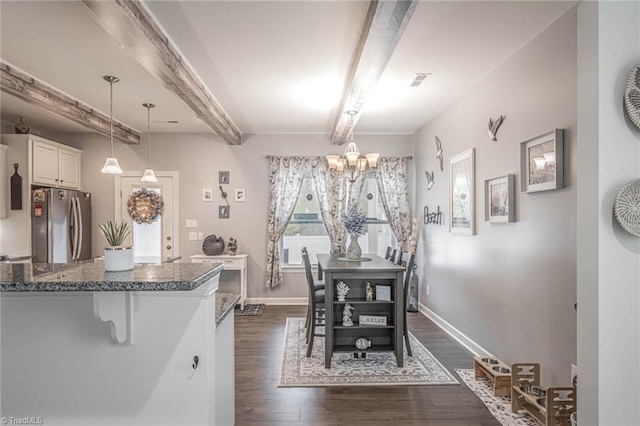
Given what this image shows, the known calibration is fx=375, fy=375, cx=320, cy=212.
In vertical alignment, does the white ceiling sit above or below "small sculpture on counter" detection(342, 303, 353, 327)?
above

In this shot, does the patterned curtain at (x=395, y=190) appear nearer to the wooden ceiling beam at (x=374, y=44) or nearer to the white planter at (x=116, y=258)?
the wooden ceiling beam at (x=374, y=44)

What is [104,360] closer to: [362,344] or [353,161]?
[362,344]

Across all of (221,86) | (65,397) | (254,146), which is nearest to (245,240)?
(254,146)

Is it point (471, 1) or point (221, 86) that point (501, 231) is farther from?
point (221, 86)

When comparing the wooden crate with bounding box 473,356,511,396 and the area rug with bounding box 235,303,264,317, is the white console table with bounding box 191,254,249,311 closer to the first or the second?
the area rug with bounding box 235,303,264,317

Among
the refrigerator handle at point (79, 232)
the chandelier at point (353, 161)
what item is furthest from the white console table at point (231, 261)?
the chandelier at point (353, 161)

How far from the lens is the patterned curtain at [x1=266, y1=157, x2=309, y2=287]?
19.0ft

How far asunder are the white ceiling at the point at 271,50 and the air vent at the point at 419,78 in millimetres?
63

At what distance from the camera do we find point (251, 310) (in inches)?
213

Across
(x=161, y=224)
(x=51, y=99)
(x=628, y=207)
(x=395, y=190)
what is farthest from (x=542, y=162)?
(x=161, y=224)

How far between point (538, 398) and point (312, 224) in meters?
4.03

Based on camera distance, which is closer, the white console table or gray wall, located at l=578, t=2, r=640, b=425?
gray wall, located at l=578, t=2, r=640, b=425

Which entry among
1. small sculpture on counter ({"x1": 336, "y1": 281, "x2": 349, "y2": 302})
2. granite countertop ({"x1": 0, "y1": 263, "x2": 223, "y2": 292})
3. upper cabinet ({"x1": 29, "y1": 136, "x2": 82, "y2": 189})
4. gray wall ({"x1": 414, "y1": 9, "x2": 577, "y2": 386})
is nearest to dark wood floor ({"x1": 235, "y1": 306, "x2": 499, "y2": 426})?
gray wall ({"x1": 414, "y1": 9, "x2": 577, "y2": 386})

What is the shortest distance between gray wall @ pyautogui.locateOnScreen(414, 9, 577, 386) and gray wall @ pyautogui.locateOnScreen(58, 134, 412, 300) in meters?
2.54
